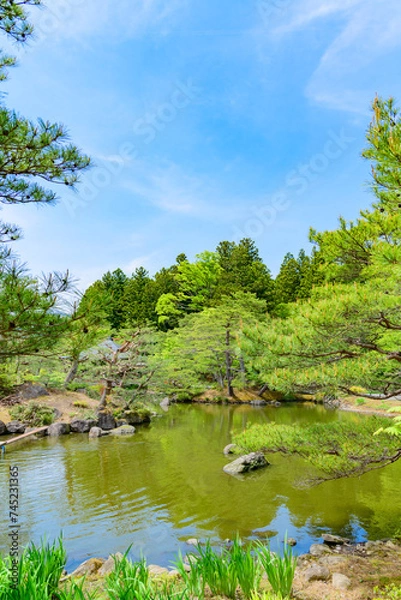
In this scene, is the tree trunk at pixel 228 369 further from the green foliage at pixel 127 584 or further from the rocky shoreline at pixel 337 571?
the green foliage at pixel 127 584

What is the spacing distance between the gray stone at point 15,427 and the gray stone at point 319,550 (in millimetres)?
8596

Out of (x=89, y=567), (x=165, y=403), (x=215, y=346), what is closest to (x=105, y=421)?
(x=165, y=403)

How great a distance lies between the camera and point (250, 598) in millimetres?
2439

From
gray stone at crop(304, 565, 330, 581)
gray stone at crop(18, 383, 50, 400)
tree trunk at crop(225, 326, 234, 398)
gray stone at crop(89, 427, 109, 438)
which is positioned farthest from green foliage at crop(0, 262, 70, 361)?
tree trunk at crop(225, 326, 234, 398)

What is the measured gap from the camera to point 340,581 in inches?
114

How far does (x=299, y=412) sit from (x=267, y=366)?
36.9 feet

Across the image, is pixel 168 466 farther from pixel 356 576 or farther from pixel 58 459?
pixel 356 576

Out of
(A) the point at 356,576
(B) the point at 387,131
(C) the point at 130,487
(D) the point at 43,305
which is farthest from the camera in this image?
(C) the point at 130,487

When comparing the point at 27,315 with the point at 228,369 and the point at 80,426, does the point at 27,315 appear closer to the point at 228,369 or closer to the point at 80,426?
the point at 80,426

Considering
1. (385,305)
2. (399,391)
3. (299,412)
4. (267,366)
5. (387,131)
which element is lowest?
(299,412)

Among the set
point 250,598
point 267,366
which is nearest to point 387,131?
point 267,366

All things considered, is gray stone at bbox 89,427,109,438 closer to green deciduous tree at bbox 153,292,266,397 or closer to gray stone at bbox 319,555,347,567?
green deciduous tree at bbox 153,292,266,397

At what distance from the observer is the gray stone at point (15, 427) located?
392 inches

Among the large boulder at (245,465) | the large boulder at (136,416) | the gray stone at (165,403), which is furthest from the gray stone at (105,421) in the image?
the gray stone at (165,403)
